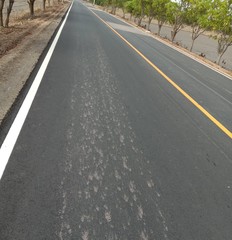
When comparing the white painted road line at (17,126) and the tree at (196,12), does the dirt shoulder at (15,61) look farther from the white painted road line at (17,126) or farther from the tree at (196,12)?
the tree at (196,12)

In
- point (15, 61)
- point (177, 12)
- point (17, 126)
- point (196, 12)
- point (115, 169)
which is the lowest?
point (177, 12)

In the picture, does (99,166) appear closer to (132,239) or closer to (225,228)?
(132,239)

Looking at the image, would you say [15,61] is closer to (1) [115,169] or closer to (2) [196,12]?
(1) [115,169]

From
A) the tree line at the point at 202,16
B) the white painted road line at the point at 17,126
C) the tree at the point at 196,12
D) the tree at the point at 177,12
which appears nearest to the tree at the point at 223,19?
the tree line at the point at 202,16

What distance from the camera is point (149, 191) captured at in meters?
3.75

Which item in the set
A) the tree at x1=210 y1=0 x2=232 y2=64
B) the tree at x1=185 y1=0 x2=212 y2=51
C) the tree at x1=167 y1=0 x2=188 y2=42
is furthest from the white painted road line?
the tree at x1=167 y1=0 x2=188 y2=42

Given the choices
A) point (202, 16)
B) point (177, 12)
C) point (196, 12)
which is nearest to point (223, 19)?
point (202, 16)

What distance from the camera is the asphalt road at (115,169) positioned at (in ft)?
10.2

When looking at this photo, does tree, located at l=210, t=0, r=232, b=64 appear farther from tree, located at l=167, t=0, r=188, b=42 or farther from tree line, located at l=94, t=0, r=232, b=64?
tree, located at l=167, t=0, r=188, b=42

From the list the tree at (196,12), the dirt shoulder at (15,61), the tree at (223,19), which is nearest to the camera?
the dirt shoulder at (15,61)

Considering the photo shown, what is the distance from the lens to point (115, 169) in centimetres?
409

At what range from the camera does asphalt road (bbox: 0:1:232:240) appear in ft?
10.2

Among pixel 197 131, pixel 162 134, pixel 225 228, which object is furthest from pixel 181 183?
pixel 197 131


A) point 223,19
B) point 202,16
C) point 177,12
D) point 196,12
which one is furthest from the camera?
point 177,12
